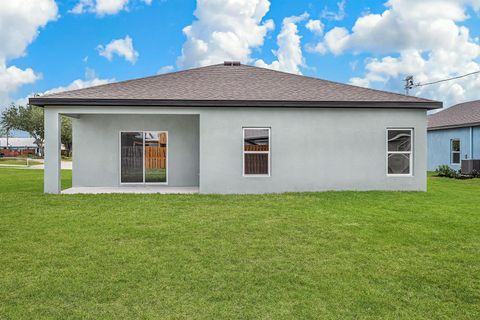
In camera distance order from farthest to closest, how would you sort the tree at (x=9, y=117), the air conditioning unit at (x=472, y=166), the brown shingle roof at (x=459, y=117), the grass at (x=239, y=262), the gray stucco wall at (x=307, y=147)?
1. the tree at (x=9, y=117)
2. the brown shingle roof at (x=459, y=117)
3. the air conditioning unit at (x=472, y=166)
4. the gray stucco wall at (x=307, y=147)
5. the grass at (x=239, y=262)

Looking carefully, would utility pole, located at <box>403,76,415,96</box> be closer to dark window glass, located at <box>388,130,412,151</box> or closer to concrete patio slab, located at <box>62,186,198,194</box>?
dark window glass, located at <box>388,130,412,151</box>

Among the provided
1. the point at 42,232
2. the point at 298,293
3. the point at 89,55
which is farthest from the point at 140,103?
the point at 89,55

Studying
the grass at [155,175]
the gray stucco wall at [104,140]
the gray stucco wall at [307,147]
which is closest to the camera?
the gray stucco wall at [307,147]

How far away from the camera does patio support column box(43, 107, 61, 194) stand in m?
11.7

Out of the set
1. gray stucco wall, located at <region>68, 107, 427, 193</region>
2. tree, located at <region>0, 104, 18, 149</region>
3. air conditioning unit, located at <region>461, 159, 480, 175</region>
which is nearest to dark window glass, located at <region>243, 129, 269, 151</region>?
gray stucco wall, located at <region>68, 107, 427, 193</region>

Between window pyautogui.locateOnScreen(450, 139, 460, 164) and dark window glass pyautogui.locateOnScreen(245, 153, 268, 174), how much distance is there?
15.0 m

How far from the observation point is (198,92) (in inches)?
493

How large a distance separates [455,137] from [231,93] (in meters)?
15.7

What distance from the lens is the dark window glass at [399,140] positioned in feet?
41.2

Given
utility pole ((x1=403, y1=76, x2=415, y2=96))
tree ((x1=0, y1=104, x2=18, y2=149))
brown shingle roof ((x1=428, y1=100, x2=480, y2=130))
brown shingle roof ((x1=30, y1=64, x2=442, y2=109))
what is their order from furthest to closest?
tree ((x1=0, y1=104, x2=18, y2=149)), utility pole ((x1=403, y1=76, x2=415, y2=96)), brown shingle roof ((x1=428, y1=100, x2=480, y2=130)), brown shingle roof ((x1=30, y1=64, x2=442, y2=109))

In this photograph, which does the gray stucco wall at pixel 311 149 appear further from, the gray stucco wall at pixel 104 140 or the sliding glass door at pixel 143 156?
the sliding glass door at pixel 143 156

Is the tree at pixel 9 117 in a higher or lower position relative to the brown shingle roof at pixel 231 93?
higher

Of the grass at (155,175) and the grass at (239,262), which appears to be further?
the grass at (155,175)

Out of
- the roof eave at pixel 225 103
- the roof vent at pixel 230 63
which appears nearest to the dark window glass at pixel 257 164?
the roof eave at pixel 225 103
